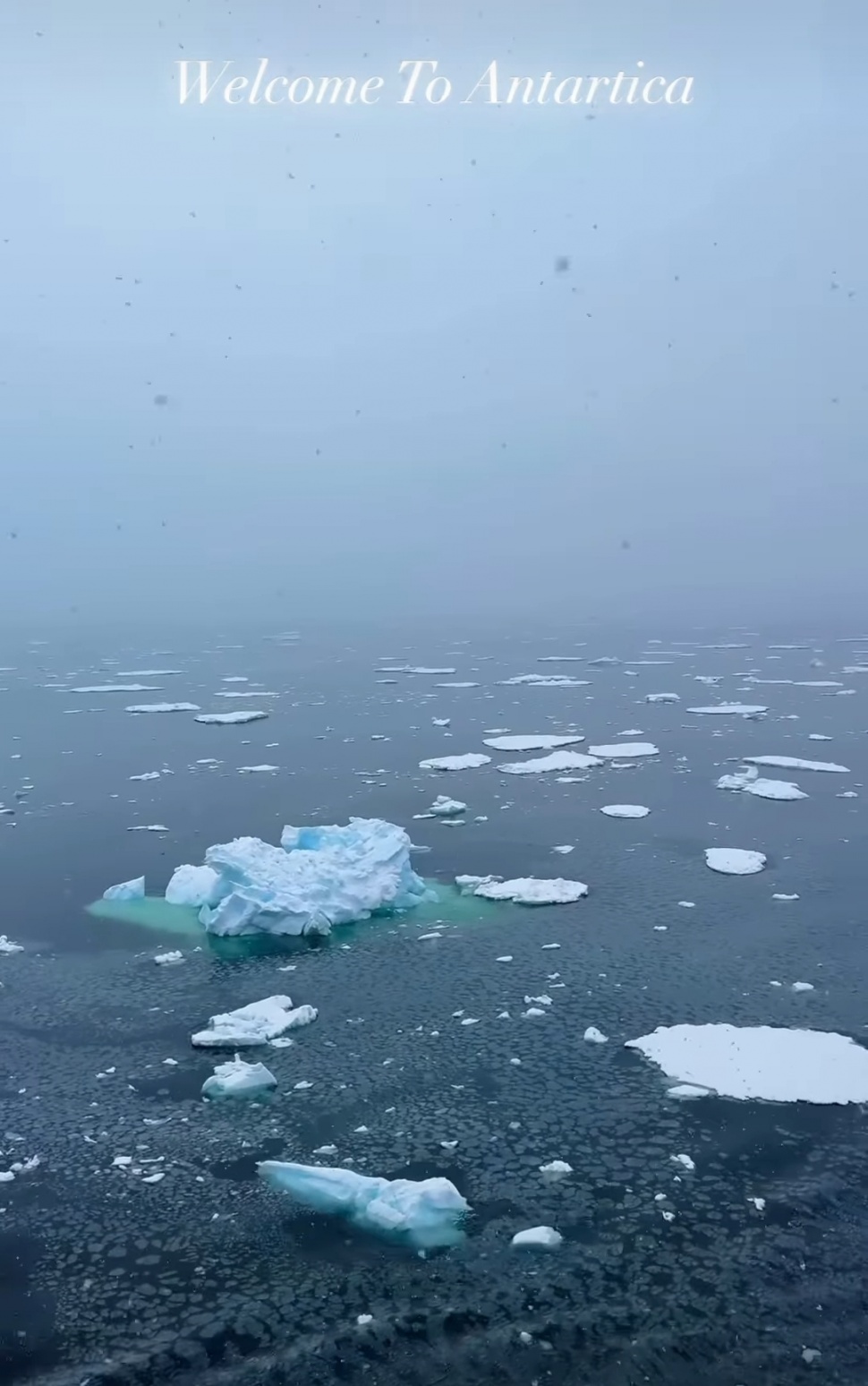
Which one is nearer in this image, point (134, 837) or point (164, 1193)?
point (164, 1193)

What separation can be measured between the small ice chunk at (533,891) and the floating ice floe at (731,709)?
10716 mm

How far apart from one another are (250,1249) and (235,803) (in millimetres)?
8598

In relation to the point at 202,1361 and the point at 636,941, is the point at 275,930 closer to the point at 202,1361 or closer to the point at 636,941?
the point at 636,941

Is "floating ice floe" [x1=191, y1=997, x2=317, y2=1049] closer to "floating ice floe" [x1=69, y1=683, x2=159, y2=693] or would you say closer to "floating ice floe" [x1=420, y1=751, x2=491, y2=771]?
"floating ice floe" [x1=420, y1=751, x2=491, y2=771]

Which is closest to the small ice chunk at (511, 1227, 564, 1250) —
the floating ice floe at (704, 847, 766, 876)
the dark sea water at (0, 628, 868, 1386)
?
the dark sea water at (0, 628, 868, 1386)

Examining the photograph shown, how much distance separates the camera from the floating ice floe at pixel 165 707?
21.3 meters

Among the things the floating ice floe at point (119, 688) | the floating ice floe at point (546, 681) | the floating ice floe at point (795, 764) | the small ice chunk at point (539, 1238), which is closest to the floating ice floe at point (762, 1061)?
the small ice chunk at point (539, 1238)

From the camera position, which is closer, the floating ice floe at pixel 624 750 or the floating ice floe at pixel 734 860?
the floating ice floe at pixel 734 860

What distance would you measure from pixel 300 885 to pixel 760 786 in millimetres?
6782

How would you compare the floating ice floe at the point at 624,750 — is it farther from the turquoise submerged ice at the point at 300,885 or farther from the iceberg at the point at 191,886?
the iceberg at the point at 191,886

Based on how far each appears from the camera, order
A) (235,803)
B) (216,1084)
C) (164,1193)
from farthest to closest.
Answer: (235,803) < (216,1084) < (164,1193)

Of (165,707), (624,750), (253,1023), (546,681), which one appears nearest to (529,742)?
(624,750)

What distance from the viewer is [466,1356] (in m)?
3.84

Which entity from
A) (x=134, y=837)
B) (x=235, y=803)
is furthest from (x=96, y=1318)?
(x=235, y=803)
